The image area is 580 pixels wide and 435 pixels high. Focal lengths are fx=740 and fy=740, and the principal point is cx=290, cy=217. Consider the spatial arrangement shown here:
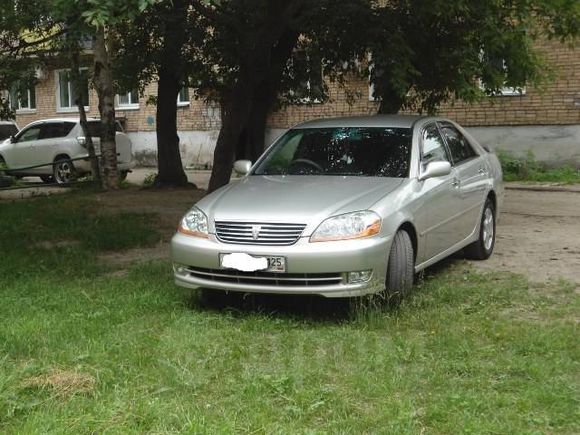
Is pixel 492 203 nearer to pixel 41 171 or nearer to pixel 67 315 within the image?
pixel 67 315

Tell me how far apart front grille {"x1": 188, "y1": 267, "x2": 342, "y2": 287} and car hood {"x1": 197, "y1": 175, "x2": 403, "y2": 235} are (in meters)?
0.32

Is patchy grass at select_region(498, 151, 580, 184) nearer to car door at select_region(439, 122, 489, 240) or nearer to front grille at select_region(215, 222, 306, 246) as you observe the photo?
car door at select_region(439, 122, 489, 240)

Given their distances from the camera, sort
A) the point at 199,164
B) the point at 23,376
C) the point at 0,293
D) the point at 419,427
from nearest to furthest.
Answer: the point at 419,427, the point at 23,376, the point at 0,293, the point at 199,164

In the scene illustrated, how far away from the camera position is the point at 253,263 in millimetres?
5070

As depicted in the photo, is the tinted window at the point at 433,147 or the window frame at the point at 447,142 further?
the window frame at the point at 447,142

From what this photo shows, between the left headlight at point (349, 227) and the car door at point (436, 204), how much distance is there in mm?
784

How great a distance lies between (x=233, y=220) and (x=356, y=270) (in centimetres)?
94

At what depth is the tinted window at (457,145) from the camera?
7051 millimetres

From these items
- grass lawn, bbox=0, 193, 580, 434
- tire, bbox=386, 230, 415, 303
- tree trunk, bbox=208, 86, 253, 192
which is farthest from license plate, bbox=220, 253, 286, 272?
tree trunk, bbox=208, 86, 253, 192

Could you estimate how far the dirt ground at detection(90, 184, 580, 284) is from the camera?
7.18 m

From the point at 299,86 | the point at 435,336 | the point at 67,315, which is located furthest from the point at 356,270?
the point at 299,86

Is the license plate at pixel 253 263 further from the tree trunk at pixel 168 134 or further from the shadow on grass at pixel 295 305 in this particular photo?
the tree trunk at pixel 168 134

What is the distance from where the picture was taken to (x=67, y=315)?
17.6ft

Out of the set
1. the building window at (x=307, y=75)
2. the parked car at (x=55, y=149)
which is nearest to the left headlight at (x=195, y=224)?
the building window at (x=307, y=75)
